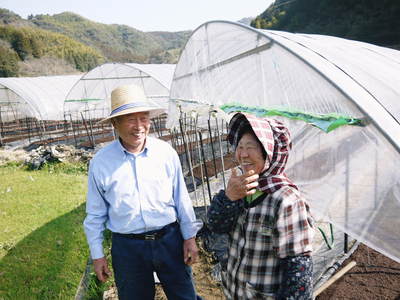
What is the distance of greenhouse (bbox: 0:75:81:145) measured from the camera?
48.4ft

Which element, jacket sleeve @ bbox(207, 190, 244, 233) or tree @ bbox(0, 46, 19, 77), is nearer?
jacket sleeve @ bbox(207, 190, 244, 233)

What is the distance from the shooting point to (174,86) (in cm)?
707

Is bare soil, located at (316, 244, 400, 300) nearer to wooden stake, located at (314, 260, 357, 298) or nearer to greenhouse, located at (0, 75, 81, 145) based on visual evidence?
wooden stake, located at (314, 260, 357, 298)

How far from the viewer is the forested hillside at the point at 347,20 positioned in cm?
2280

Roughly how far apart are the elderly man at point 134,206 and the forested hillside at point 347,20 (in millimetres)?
25226

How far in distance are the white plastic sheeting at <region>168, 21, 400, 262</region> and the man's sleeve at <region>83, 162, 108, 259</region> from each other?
189 centimetres

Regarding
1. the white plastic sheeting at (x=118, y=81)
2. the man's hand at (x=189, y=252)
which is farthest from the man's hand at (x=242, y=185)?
the white plastic sheeting at (x=118, y=81)

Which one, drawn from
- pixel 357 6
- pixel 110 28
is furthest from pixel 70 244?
pixel 110 28

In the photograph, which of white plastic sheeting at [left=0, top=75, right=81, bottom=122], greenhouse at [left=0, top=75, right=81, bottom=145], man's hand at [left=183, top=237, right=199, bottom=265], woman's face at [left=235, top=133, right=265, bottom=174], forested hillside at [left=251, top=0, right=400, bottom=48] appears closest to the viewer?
woman's face at [left=235, top=133, right=265, bottom=174]

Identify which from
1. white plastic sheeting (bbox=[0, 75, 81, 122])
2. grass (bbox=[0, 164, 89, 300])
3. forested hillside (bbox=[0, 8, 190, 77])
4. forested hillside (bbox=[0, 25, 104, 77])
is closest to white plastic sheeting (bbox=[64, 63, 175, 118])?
white plastic sheeting (bbox=[0, 75, 81, 122])

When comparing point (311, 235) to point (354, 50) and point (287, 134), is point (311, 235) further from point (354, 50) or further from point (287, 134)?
point (354, 50)

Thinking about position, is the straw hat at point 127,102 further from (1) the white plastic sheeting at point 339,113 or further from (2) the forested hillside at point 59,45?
(2) the forested hillside at point 59,45

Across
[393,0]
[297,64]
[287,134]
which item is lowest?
[287,134]

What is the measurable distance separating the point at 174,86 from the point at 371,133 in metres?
5.59
